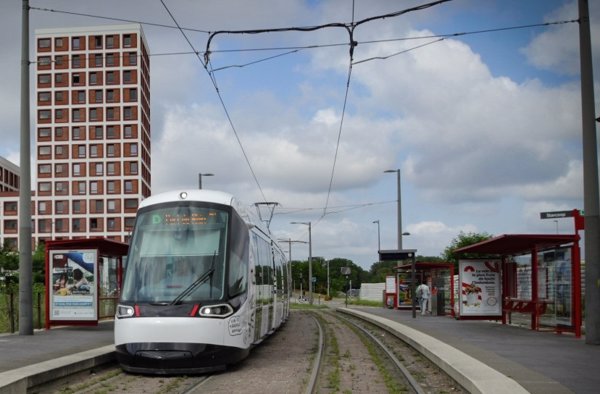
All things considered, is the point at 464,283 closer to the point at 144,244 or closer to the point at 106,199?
the point at 144,244

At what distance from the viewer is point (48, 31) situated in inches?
3994

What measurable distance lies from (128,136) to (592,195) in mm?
89811

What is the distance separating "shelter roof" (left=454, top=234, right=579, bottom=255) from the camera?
18405 mm

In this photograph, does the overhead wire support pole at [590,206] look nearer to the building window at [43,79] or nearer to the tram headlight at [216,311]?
the tram headlight at [216,311]

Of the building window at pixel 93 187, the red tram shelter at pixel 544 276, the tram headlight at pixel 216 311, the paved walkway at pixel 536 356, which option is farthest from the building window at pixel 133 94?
the tram headlight at pixel 216 311

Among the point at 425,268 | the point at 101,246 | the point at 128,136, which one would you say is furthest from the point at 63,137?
the point at 101,246

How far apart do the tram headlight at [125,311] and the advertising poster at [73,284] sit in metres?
7.48

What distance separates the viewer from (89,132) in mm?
102438

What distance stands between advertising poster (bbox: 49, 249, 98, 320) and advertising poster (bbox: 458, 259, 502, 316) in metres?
11.5

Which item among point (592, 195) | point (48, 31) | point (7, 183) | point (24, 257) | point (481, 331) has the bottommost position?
point (481, 331)

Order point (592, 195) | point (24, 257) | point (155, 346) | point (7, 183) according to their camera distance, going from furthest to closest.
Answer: point (7, 183), point (24, 257), point (592, 195), point (155, 346)

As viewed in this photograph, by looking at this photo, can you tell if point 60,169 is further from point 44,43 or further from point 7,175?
point 7,175

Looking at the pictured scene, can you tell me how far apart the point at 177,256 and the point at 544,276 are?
35.5ft

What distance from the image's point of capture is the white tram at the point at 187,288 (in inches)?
481
